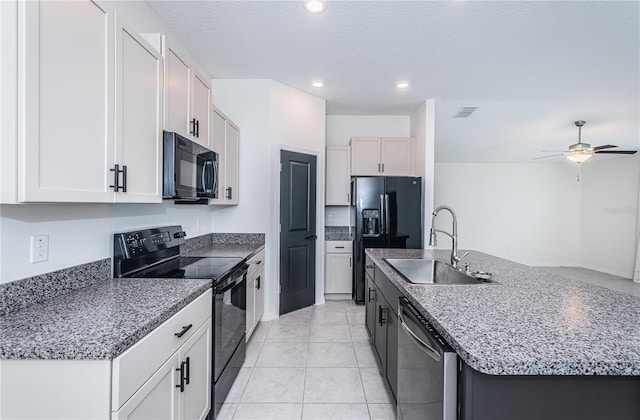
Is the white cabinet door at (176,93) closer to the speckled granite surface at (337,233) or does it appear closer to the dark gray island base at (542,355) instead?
the dark gray island base at (542,355)

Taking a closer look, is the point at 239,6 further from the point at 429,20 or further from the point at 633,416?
the point at 633,416

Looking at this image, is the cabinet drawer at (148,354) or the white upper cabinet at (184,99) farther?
the white upper cabinet at (184,99)

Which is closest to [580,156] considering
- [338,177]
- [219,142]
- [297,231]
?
[338,177]

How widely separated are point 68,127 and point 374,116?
4.32 metres

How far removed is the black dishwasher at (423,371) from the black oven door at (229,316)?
3.38 ft

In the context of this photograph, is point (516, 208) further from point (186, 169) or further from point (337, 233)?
point (186, 169)

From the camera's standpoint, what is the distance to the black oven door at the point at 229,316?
182 centimetres

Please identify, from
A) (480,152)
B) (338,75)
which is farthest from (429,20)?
(480,152)

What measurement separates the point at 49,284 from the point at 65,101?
798 millimetres

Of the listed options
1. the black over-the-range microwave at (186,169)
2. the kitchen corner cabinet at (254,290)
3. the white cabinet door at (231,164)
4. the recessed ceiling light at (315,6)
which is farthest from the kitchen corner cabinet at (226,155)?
the recessed ceiling light at (315,6)

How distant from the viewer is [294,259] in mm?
3762

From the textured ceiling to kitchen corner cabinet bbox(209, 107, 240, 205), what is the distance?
67 cm

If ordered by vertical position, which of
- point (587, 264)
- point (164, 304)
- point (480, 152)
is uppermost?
point (480, 152)

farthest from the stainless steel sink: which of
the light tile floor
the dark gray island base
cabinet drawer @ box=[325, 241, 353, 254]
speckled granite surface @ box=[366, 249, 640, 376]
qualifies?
cabinet drawer @ box=[325, 241, 353, 254]
